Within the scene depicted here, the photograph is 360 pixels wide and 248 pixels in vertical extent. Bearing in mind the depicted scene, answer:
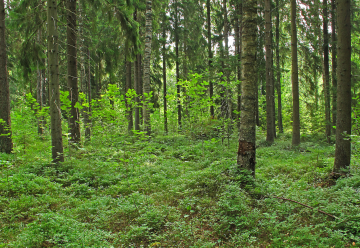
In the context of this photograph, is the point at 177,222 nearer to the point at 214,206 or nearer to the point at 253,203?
the point at 214,206

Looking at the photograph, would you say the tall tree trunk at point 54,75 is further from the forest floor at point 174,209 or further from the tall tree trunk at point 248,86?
the tall tree trunk at point 248,86

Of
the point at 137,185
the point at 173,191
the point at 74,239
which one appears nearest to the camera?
the point at 74,239

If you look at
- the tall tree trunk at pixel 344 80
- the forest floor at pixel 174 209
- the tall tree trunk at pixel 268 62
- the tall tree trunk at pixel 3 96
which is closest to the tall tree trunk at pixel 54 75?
the forest floor at pixel 174 209

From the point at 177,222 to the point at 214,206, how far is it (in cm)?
87

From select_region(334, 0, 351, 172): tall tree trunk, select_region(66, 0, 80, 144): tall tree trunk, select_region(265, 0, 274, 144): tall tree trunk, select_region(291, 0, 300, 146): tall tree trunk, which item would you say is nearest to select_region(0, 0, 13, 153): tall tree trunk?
select_region(66, 0, 80, 144): tall tree trunk

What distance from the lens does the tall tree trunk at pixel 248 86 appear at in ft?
15.8

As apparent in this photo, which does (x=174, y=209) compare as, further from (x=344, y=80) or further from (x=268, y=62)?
(x=268, y=62)

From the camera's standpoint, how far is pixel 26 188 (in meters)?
4.78

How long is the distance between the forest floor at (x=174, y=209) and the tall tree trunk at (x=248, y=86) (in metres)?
0.42

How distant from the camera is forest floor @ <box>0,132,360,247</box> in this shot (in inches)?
120

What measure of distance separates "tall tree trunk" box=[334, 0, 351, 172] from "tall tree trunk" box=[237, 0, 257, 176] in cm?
197

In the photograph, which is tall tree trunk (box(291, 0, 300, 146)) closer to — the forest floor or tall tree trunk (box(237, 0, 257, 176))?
the forest floor

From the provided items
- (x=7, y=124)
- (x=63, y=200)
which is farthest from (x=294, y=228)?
(x=7, y=124)

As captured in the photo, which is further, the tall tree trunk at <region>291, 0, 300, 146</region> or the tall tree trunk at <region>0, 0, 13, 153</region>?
the tall tree trunk at <region>291, 0, 300, 146</region>
